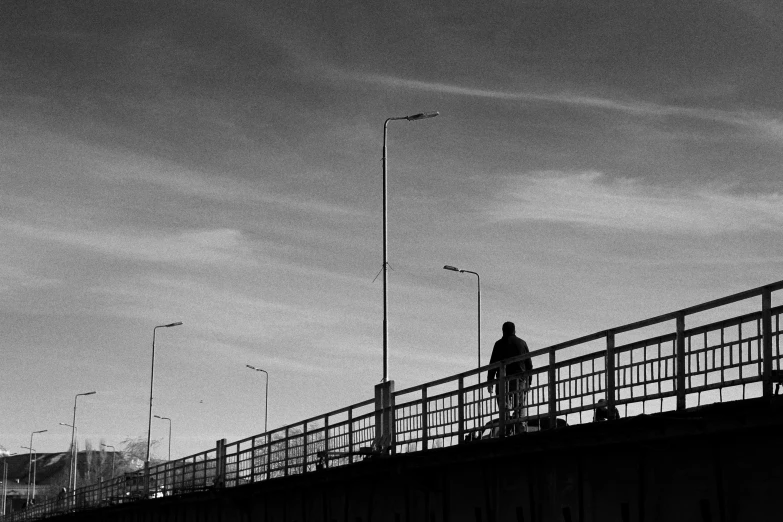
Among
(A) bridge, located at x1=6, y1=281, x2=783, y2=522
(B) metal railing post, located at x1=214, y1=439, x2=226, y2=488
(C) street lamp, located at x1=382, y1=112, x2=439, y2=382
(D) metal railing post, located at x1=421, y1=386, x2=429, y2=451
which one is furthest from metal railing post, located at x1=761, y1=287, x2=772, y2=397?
(B) metal railing post, located at x1=214, y1=439, x2=226, y2=488

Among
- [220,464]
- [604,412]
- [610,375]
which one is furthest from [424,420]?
[220,464]

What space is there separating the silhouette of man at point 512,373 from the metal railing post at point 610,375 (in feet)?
7.88

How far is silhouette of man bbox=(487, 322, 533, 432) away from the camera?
18.2 meters

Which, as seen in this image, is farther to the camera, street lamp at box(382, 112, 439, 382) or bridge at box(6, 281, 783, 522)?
street lamp at box(382, 112, 439, 382)

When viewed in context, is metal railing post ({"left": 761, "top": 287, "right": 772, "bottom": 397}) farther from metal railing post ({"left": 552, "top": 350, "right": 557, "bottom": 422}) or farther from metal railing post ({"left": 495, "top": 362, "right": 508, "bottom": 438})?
metal railing post ({"left": 495, "top": 362, "right": 508, "bottom": 438})

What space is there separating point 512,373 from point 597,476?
154 inches

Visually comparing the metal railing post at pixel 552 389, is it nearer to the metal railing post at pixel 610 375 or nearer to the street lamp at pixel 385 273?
the metal railing post at pixel 610 375

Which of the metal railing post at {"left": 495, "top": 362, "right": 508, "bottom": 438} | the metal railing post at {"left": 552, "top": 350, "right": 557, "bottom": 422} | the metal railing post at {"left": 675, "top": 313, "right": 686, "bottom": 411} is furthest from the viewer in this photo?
the metal railing post at {"left": 495, "top": 362, "right": 508, "bottom": 438}

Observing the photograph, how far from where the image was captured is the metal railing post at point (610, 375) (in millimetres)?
15391

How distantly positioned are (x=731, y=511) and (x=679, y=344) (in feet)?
5.86

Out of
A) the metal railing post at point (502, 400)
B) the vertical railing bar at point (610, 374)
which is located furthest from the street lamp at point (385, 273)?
the vertical railing bar at point (610, 374)

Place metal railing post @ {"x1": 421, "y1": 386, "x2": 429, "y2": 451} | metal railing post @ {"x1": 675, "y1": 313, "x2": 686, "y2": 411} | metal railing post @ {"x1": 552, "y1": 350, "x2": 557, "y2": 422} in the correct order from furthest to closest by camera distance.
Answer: metal railing post @ {"x1": 421, "y1": 386, "x2": 429, "y2": 451} < metal railing post @ {"x1": 552, "y1": 350, "x2": 557, "y2": 422} < metal railing post @ {"x1": 675, "y1": 313, "x2": 686, "y2": 411}

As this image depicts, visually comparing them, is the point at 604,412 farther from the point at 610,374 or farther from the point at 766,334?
the point at 766,334

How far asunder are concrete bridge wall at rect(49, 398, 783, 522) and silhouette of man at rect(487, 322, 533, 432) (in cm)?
73
